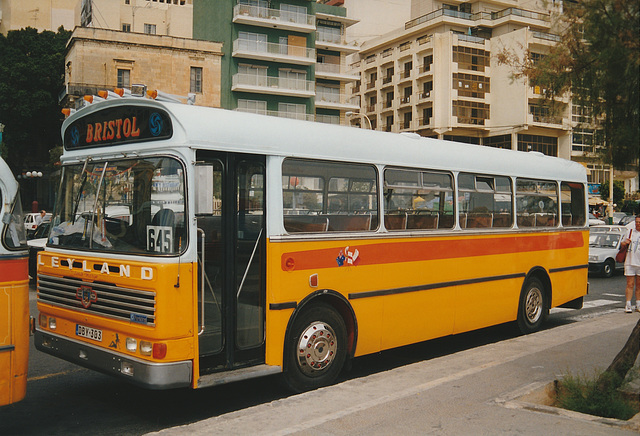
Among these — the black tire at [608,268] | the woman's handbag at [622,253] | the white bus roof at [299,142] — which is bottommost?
the black tire at [608,268]

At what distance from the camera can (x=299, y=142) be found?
22.4ft

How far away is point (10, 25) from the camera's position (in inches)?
2387

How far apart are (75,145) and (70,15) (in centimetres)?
6355

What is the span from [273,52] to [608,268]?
127ft

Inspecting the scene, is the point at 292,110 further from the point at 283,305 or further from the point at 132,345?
the point at 132,345

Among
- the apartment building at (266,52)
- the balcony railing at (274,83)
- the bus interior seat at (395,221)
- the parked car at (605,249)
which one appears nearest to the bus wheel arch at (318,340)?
the bus interior seat at (395,221)

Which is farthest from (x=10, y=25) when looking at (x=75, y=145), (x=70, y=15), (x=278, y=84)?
(x=75, y=145)

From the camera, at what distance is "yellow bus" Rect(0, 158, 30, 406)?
5.09m

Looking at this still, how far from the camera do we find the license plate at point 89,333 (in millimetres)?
6083

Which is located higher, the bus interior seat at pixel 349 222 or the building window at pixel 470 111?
the building window at pixel 470 111

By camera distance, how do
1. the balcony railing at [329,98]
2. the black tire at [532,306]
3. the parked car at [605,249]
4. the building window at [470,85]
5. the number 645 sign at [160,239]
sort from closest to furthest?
the number 645 sign at [160,239] < the black tire at [532,306] < the parked car at [605,249] < the balcony railing at [329,98] < the building window at [470,85]

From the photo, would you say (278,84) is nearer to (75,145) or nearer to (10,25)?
(10,25)

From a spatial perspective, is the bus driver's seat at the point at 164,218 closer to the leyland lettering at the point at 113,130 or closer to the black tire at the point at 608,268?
the leyland lettering at the point at 113,130

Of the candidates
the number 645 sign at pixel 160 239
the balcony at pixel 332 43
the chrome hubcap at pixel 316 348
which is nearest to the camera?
the number 645 sign at pixel 160 239
